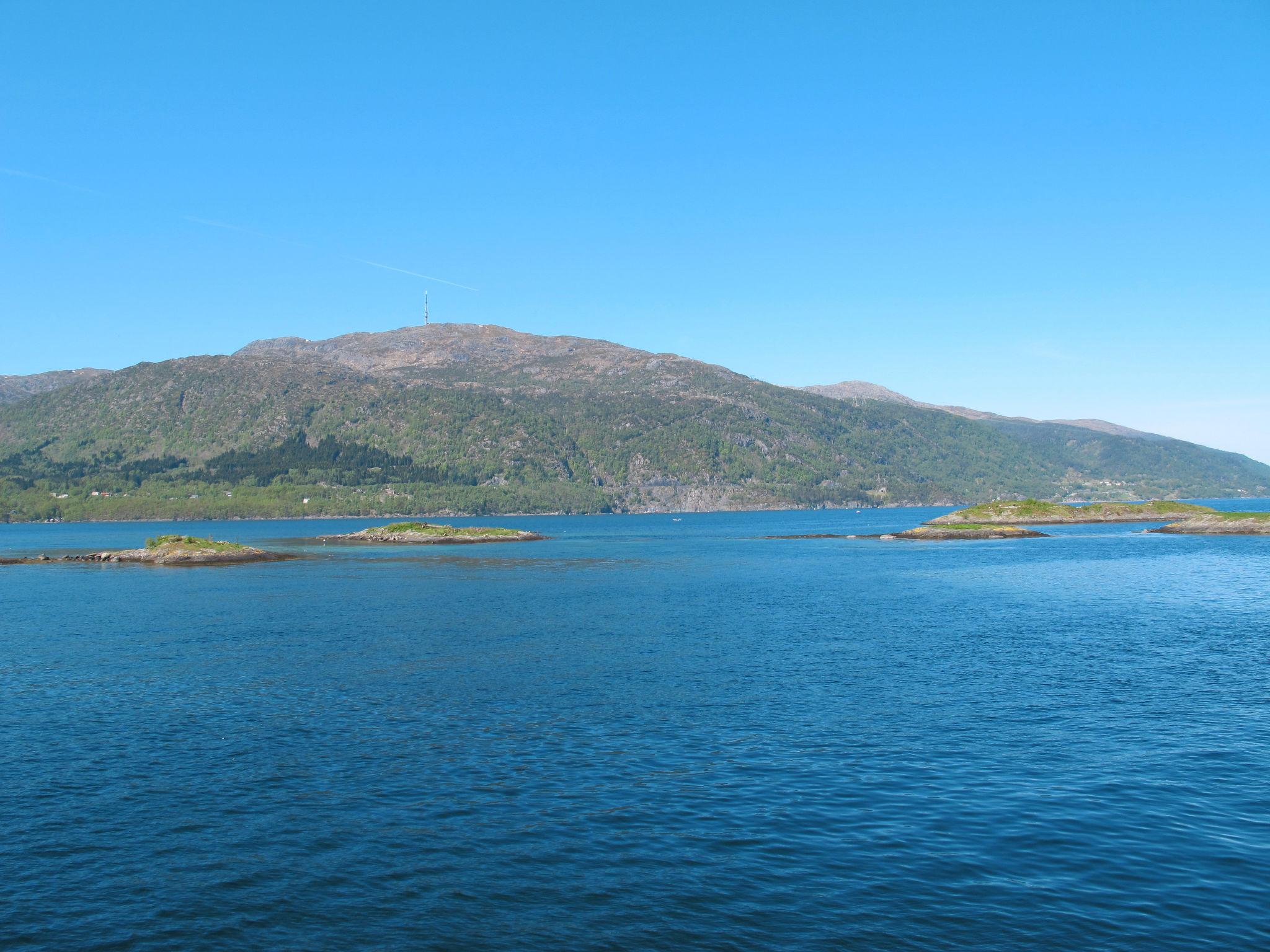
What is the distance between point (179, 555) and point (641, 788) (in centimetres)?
15084

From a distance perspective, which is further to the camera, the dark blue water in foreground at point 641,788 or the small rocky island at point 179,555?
the small rocky island at point 179,555

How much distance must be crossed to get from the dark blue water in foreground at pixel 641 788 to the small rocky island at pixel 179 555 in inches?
3626

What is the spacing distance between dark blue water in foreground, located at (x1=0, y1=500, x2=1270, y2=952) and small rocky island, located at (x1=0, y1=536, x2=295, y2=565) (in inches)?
3626

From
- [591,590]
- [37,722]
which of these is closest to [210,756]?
[37,722]

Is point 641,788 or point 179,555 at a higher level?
point 641,788

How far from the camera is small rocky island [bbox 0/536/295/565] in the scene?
15788cm

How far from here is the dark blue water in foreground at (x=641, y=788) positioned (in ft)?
70.0

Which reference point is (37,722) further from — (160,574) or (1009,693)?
(160,574)

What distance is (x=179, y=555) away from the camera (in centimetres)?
15925

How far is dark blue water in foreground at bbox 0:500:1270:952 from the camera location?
70.0 feet

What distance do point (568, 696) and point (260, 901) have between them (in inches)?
896

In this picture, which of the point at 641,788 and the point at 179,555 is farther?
the point at 179,555

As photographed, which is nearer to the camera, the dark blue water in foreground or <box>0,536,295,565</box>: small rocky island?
the dark blue water in foreground

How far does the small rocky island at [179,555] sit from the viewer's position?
6216 inches
